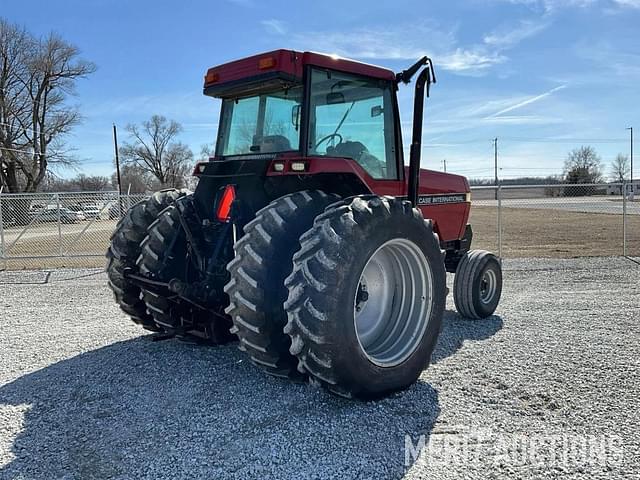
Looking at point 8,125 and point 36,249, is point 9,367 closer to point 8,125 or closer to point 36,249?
point 36,249

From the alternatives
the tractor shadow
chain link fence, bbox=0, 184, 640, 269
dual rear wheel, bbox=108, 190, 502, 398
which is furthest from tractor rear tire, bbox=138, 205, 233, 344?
chain link fence, bbox=0, 184, 640, 269

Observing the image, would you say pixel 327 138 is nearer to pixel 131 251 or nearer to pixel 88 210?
pixel 131 251

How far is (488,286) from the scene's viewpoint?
663 cm

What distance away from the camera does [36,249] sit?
15625mm

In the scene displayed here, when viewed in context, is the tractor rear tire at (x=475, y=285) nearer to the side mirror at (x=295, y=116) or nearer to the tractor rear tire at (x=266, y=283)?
the side mirror at (x=295, y=116)

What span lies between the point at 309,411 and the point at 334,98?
2564mm

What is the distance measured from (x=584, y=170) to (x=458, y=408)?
194 feet

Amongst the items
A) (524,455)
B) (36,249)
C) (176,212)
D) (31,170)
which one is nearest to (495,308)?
(524,455)

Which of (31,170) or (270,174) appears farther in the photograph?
(31,170)

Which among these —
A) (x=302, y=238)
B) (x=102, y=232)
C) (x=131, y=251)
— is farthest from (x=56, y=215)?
(x=302, y=238)

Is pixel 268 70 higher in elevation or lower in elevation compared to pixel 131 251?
higher

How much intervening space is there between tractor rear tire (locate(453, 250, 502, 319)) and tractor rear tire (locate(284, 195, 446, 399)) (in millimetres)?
2116

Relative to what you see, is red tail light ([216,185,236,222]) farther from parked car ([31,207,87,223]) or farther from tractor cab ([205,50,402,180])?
parked car ([31,207,87,223])

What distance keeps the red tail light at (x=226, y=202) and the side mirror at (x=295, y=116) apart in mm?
734
